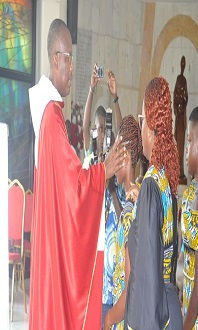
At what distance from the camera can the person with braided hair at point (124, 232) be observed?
2.23 meters

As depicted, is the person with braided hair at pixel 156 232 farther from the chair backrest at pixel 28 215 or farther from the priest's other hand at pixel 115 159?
the chair backrest at pixel 28 215

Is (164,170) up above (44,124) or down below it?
below

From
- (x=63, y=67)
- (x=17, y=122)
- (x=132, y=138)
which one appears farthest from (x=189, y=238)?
(x=17, y=122)

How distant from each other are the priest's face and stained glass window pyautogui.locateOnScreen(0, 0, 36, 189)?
8.12 ft

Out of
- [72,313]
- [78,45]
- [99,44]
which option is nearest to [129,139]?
[72,313]

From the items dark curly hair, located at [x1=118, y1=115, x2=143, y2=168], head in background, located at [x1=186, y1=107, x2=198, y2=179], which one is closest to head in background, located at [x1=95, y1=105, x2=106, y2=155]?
dark curly hair, located at [x1=118, y1=115, x2=143, y2=168]

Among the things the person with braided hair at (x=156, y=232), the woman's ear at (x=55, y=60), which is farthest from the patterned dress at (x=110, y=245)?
the person with braided hair at (x=156, y=232)

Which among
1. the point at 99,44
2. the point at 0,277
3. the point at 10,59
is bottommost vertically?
the point at 0,277

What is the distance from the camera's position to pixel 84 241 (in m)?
3.06

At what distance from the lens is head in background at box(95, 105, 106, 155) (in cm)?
578

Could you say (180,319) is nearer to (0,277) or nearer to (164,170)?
(164,170)

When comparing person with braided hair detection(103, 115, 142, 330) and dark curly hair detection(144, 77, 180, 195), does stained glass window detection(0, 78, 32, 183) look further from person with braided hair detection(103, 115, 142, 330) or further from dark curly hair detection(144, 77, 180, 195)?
dark curly hair detection(144, 77, 180, 195)

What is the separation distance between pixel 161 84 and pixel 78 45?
180 inches

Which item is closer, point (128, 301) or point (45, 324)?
point (128, 301)
